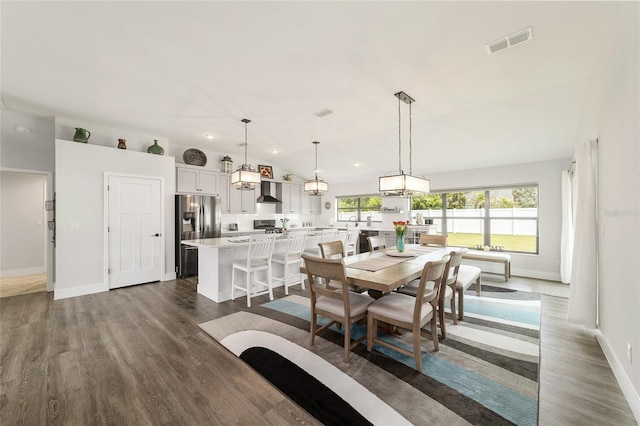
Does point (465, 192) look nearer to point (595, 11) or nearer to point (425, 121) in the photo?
point (425, 121)

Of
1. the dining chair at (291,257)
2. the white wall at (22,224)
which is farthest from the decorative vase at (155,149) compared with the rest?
the dining chair at (291,257)

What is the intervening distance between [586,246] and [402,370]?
2411 millimetres

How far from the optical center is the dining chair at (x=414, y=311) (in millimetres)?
2021

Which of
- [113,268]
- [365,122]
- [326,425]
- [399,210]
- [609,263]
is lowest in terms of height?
[326,425]

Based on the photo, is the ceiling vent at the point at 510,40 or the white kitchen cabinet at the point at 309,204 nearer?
the ceiling vent at the point at 510,40

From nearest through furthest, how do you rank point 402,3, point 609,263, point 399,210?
point 402,3 → point 609,263 → point 399,210

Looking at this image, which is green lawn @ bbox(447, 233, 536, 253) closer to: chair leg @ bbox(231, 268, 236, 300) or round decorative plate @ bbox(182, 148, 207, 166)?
chair leg @ bbox(231, 268, 236, 300)

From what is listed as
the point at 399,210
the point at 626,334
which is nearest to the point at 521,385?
the point at 626,334

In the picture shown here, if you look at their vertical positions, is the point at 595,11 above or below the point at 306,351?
above

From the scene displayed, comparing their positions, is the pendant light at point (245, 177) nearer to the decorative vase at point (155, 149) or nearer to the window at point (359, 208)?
the decorative vase at point (155, 149)

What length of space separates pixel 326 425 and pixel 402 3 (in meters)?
2.89

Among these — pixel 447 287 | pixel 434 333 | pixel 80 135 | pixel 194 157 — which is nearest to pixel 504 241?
pixel 447 287

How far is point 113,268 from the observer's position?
4.34 metres

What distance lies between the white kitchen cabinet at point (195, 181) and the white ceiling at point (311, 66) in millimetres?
1012
